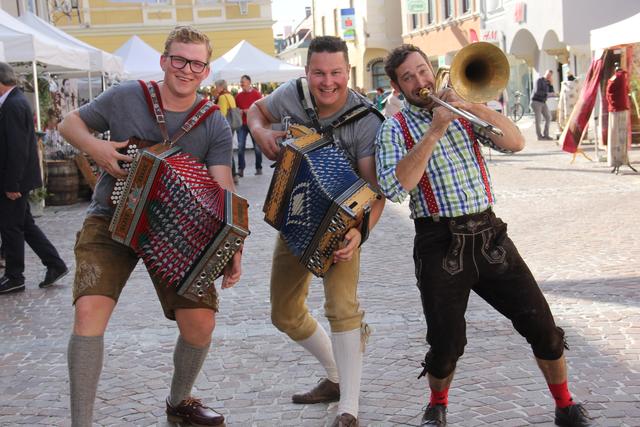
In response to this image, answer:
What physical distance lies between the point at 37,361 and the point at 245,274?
9.33ft

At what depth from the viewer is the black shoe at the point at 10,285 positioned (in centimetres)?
766

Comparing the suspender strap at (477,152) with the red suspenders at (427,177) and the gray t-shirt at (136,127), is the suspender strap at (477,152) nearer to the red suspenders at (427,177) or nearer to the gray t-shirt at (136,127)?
the red suspenders at (427,177)

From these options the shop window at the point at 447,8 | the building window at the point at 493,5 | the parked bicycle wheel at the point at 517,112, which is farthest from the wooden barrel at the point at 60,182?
the shop window at the point at 447,8

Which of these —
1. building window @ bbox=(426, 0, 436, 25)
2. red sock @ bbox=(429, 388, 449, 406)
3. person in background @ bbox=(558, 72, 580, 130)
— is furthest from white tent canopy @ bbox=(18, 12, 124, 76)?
building window @ bbox=(426, 0, 436, 25)

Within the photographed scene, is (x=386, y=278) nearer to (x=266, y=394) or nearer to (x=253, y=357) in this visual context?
(x=253, y=357)

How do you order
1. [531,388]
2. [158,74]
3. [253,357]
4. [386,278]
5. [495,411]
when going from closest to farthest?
[495,411], [531,388], [253,357], [386,278], [158,74]

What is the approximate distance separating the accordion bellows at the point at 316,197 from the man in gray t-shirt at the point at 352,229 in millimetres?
91

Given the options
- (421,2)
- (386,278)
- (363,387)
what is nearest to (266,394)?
(363,387)

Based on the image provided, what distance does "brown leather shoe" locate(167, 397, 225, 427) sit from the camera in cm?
419

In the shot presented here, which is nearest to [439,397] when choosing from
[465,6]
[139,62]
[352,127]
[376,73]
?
[352,127]

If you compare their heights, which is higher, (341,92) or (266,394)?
(341,92)

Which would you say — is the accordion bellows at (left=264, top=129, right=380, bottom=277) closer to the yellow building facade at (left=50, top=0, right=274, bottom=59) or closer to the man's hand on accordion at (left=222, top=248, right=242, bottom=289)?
the man's hand on accordion at (left=222, top=248, right=242, bottom=289)

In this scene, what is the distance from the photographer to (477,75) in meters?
3.52

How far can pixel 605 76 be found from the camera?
15078 millimetres
